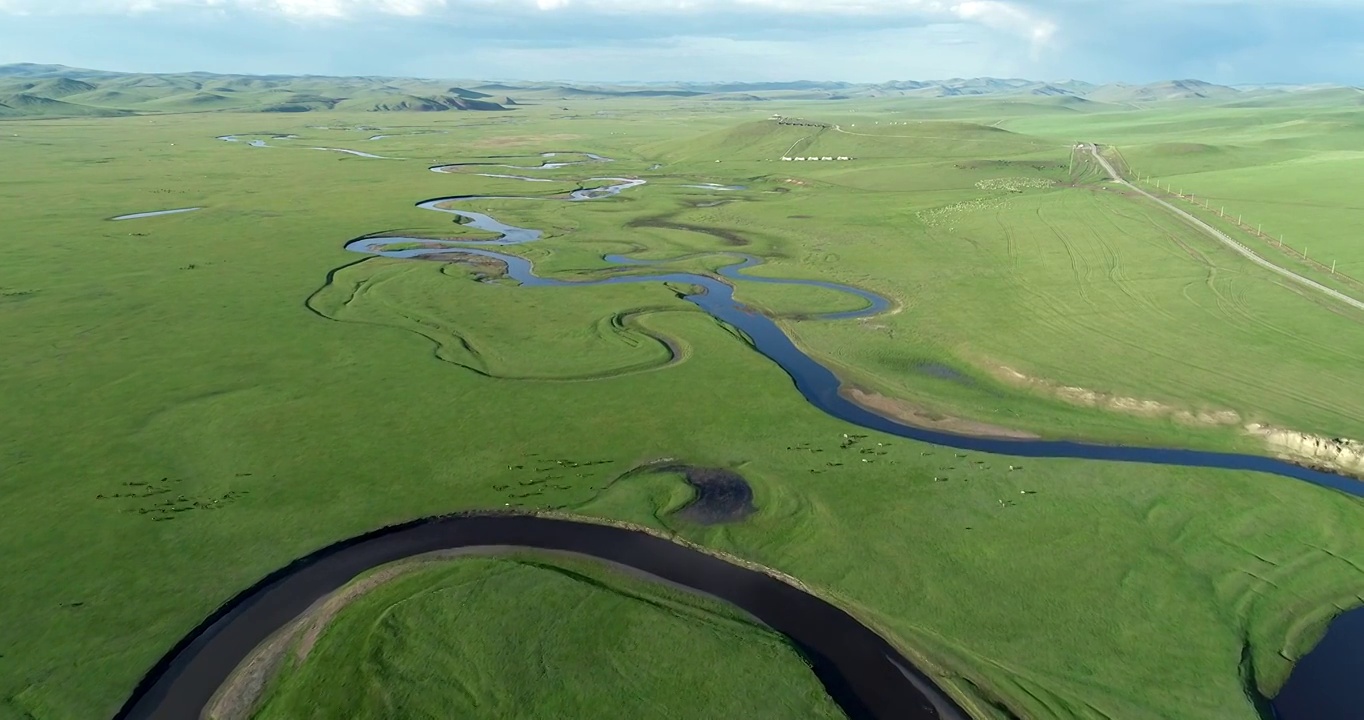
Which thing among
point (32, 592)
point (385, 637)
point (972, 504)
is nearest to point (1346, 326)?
point (972, 504)

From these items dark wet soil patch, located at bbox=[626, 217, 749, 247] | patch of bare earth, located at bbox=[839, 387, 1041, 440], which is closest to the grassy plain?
patch of bare earth, located at bbox=[839, 387, 1041, 440]

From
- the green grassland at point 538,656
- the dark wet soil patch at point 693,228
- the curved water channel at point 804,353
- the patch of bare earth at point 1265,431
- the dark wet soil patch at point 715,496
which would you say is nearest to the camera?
the green grassland at point 538,656

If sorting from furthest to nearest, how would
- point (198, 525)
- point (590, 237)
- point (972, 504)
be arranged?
point (590, 237)
point (972, 504)
point (198, 525)

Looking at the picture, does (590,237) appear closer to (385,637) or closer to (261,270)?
(261,270)

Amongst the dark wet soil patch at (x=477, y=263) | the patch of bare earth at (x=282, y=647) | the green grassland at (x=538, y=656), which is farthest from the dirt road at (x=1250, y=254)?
the dark wet soil patch at (x=477, y=263)

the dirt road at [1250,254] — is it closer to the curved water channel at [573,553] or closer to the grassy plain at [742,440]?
the grassy plain at [742,440]

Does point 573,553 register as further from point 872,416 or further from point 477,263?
point 477,263
